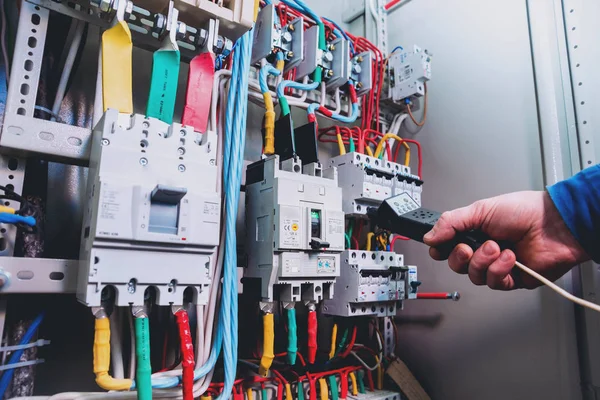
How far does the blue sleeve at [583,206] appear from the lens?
0.74 meters

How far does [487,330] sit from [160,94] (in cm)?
112

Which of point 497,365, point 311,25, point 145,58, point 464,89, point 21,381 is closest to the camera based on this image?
point 21,381

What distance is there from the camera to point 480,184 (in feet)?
4.06

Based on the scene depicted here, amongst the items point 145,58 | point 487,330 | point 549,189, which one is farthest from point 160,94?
point 487,330

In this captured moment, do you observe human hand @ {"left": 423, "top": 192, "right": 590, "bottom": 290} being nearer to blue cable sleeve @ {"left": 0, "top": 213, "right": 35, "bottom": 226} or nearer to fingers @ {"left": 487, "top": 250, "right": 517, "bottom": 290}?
fingers @ {"left": 487, "top": 250, "right": 517, "bottom": 290}

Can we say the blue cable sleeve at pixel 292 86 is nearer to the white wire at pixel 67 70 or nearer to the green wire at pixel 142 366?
the white wire at pixel 67 70

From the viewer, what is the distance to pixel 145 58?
Result: 3.31 feet

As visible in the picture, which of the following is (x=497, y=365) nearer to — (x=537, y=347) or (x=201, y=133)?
(x=537, y=347)

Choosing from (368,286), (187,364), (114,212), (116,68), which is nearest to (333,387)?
(368,286)

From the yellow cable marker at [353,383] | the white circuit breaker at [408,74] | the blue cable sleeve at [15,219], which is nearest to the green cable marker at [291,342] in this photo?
the yellow cable marker at [353,383]

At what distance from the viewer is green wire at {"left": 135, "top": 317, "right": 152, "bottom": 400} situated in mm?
604

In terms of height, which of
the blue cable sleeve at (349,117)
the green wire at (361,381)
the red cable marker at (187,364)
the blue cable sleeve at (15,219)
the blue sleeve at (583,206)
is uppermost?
the blue cable sleeve at (349,117)

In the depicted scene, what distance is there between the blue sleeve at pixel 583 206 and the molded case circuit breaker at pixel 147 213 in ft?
2.26

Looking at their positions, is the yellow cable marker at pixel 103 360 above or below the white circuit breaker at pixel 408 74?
below
